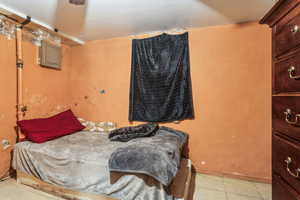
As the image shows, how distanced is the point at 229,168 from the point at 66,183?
2.07 meters

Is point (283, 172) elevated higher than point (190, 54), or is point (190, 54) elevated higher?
point (190, 54)

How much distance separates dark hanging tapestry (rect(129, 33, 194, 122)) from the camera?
223cm

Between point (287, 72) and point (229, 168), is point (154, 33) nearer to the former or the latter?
point (287, 72)

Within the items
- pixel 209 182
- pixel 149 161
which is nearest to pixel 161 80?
pixel 149 161

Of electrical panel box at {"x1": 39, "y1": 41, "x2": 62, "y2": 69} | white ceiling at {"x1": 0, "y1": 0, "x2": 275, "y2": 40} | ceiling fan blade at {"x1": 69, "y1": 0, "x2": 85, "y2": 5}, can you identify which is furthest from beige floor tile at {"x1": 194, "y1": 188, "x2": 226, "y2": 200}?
electrical panel box at {"x1": 39, "y1": 41, "x2": 62, "y2": 69}

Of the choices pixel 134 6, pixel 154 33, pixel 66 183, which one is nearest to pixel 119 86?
pixel 154 33

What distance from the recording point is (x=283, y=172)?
0.87 metres

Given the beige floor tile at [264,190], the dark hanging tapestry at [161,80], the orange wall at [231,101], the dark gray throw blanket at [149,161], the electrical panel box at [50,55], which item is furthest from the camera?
the electrical panel box at [50,55]

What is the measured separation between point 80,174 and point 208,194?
4.72ft

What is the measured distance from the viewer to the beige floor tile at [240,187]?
175 centimetres

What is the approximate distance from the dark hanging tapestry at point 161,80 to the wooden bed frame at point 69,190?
0.84 meters

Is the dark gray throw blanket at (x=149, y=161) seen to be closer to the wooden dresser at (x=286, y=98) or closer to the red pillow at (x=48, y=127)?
the wooden dresser at (x=286, y=98)

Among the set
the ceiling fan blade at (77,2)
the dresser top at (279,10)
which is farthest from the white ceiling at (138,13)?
the dresser top at (279,10)

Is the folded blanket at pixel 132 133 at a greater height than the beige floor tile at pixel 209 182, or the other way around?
the folded blanket at pixel 132 133
